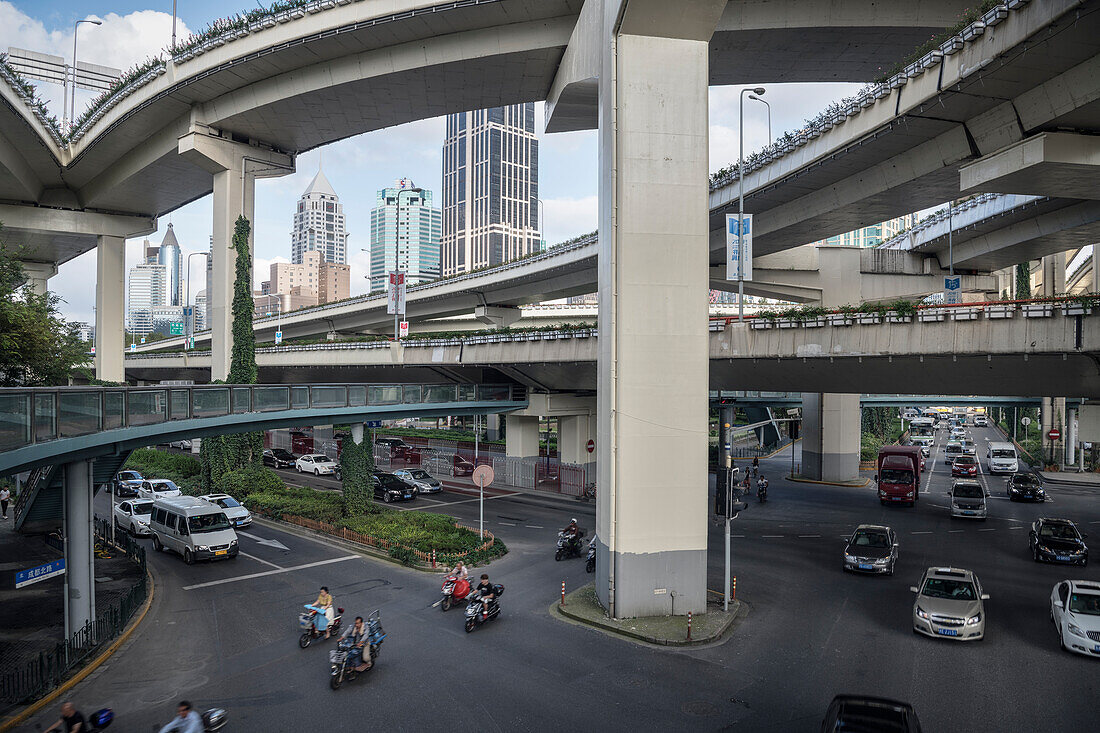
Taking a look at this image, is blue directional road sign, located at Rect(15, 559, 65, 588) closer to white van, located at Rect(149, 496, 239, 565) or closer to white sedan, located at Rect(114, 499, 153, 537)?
white van, located at Rect(149, 496, 239, 565)

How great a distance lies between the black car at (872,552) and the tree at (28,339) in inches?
1015

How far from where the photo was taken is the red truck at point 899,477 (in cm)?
3366

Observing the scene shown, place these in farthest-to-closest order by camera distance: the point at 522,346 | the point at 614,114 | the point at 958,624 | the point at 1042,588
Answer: the point at 522,346
the point at 1042,588
the point at 614,114
the point at 958,624

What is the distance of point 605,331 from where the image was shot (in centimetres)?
1766

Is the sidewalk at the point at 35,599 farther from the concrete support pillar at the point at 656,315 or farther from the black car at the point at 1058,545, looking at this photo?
the black car at the point at 1058,545

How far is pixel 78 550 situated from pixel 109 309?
44258mm

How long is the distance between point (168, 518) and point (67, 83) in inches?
1814

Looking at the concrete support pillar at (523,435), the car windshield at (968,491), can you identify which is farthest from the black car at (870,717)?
the concrete support pillar at (523,435)

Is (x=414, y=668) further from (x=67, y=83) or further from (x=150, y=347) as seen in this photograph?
(x=150, y=347)

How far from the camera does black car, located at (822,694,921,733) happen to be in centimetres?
900

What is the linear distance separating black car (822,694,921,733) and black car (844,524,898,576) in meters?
12.1

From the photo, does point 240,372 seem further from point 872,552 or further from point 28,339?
point 872,552

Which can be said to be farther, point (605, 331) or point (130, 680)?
point (605, 331)

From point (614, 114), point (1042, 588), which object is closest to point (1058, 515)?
point (1042, 588)
